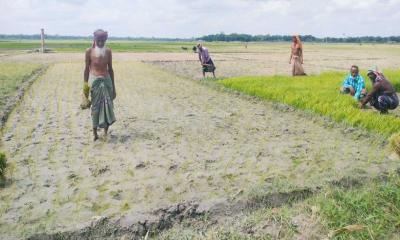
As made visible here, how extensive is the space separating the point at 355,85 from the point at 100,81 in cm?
618

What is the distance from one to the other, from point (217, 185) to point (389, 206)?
5.67 ft

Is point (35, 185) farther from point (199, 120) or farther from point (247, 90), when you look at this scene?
point (247, 90)

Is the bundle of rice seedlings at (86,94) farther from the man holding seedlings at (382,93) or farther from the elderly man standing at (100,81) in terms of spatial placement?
the man holding seedlings at (382,93)

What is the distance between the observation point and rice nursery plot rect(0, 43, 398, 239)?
3951mm

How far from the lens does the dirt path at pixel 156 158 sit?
4277mm

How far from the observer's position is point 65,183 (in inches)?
189

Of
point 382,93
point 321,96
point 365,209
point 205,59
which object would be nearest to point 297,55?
point 205,59

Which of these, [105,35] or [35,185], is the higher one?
[105,35]

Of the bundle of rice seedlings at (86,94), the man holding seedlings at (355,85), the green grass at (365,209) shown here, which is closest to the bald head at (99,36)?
the bundle of rice seedlings at (86,94)

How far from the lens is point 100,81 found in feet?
21.4

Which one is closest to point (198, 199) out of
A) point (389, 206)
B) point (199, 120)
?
point (389, 206)

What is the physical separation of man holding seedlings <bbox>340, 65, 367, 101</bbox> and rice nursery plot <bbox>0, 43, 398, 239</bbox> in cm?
30

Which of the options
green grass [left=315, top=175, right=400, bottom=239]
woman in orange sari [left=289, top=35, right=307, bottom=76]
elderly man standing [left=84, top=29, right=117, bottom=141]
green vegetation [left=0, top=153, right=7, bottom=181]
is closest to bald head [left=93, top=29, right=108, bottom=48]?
elderly man standing [left=84, top=29, right=117, bottom=141]

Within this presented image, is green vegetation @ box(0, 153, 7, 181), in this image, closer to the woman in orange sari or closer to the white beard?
the white beard
